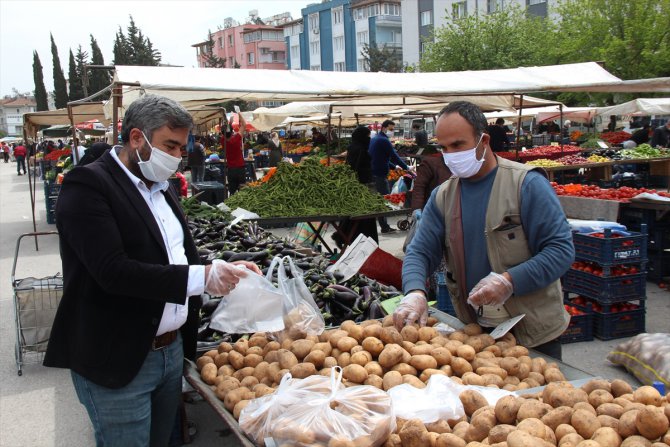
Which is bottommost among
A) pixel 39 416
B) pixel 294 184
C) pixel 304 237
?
pixel 39 416

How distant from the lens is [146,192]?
250 cm

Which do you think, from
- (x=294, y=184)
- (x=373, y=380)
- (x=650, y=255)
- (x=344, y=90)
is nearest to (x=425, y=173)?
(x=344, y=90)

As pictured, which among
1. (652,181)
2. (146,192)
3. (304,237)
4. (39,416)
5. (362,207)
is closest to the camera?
(146,192)

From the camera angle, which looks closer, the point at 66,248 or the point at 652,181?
the point at 66,248

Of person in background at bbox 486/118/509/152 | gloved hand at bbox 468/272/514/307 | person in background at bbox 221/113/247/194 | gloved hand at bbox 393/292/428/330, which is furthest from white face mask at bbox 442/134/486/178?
person in background at bbox 486/118/509/152

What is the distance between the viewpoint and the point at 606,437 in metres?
1.89

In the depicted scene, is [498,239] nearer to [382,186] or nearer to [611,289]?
[611,289]

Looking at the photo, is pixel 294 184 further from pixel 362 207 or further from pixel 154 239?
pixel 154 239

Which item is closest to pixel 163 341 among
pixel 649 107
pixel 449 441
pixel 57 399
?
pixel 449 441

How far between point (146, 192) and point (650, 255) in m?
7.33

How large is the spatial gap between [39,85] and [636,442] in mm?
85754

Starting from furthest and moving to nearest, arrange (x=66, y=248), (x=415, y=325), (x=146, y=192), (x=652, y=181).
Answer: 1. (x=652, y=181)
2. (x=415, y=325)
3. (x=146, y=192)
4. (x=66, y=248)

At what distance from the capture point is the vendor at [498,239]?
8.75ft

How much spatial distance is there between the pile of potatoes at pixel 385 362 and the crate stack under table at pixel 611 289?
3625mm
